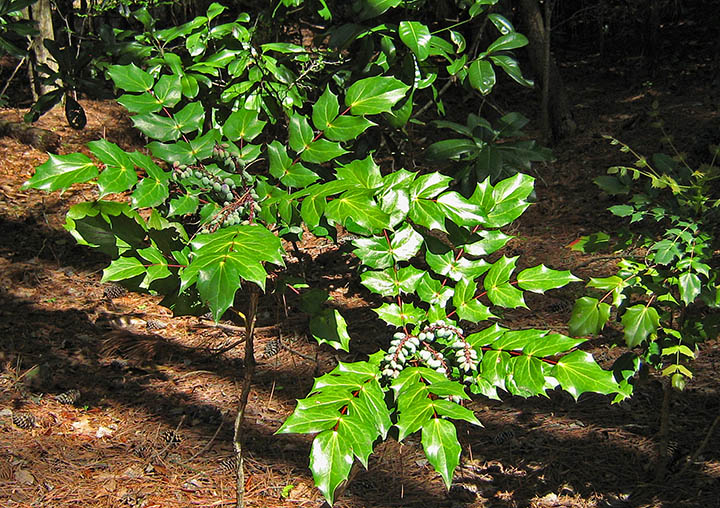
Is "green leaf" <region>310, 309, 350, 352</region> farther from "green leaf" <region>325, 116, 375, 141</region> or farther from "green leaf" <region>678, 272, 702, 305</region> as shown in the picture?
A: "green leaf" <region>678, 272, 702, 305</region>

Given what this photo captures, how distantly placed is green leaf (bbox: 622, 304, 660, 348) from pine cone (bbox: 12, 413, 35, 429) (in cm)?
223

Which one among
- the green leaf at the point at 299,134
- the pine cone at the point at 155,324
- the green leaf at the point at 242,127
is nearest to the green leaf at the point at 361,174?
the green leaf at the point at 299,134

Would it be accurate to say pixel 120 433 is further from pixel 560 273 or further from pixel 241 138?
pixel 560 273

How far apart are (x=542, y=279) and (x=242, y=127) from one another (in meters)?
0.80

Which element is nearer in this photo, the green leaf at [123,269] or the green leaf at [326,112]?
the green leaf at [123,269]

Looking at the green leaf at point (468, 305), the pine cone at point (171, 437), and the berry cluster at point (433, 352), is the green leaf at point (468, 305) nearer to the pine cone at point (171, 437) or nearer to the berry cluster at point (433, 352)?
the berry cluster at point (433, 352)

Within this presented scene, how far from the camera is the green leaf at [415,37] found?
1.93 meters

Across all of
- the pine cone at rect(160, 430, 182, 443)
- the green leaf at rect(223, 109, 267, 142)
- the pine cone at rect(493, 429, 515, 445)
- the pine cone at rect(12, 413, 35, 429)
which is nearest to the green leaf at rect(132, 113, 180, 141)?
the green leaf at rect(223, 109, 267, 142)

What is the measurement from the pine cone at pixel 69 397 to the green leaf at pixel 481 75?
206cm

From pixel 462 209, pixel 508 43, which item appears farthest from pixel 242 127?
pixel 508 43

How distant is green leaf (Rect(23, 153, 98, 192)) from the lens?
4.31ft

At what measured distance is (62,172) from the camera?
4.46ft

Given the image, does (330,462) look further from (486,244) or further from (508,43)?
(508,43)

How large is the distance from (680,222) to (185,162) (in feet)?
4.60
